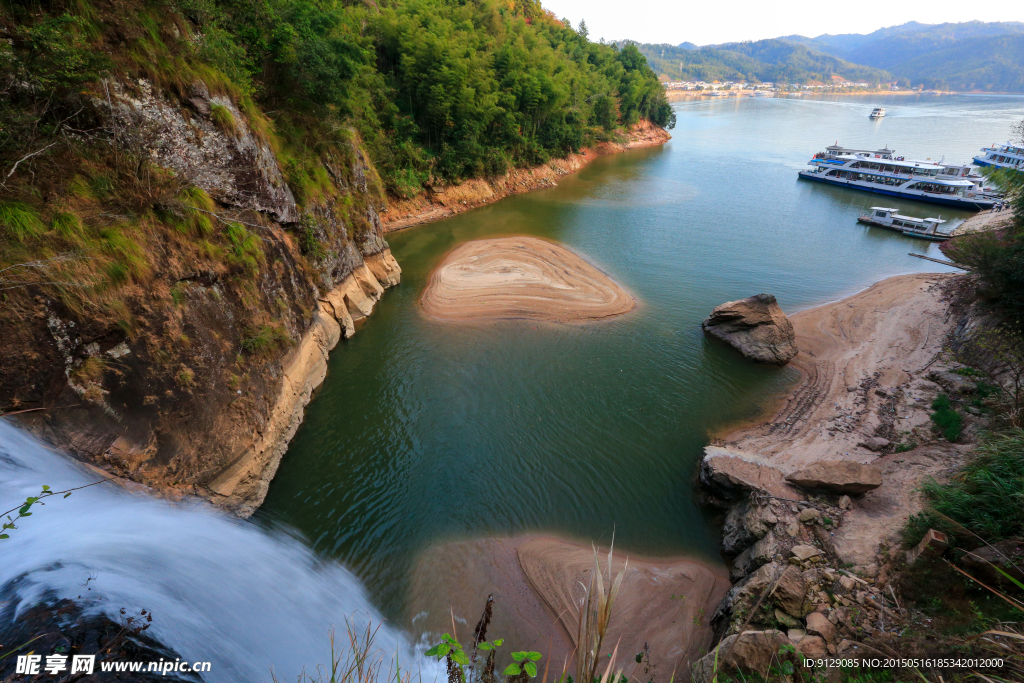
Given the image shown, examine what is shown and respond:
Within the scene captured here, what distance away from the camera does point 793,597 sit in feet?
25.2

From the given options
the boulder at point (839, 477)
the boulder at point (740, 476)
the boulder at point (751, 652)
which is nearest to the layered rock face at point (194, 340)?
the boulder at point (751, 652)

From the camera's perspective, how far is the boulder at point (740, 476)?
10.6m

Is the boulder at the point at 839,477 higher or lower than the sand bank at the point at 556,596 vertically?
higher

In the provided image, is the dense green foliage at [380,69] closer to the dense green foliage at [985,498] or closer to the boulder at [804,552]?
the boulder at [804,552]

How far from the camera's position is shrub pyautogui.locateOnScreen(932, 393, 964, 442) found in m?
11.6

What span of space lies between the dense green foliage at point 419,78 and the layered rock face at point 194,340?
11.0 feet

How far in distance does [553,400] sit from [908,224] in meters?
32.2

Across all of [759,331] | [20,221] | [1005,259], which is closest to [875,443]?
[759,331]

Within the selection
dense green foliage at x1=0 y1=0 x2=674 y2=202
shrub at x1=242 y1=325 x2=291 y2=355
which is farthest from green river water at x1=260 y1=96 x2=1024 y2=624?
dense green foliage at x1=0 y1=0 x2=674 y2=202

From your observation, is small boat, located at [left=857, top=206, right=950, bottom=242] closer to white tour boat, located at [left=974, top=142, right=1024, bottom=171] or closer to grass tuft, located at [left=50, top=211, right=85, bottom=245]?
white tour boat, located at [left=974, top=142, right=1024, bottom=171]

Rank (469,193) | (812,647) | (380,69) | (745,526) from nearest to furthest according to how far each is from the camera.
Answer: (812,647) → (745,526) → (380,69) → (469,193)

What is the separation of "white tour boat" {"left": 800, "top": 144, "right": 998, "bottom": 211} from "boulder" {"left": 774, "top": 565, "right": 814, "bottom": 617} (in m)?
44.5

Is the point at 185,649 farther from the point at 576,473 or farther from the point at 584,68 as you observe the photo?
the point at 584,68

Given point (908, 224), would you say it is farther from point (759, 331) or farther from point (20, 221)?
point (20, 221)
